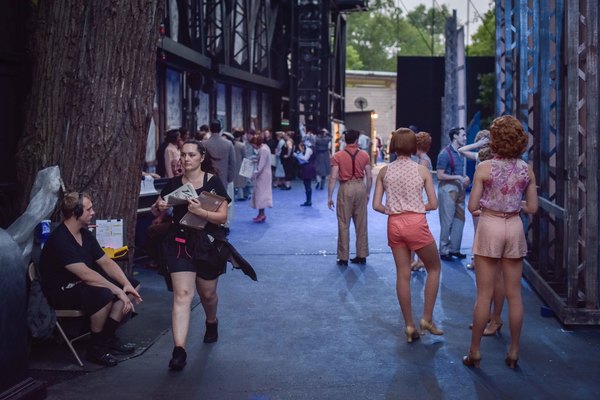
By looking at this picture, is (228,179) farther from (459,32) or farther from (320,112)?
(320,112)

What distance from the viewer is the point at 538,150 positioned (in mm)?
9492

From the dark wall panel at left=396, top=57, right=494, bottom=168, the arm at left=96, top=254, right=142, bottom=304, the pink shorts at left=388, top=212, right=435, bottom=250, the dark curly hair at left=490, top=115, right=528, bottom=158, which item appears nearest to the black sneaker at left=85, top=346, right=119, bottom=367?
the arm at left=96, top=254, right=142, bottom=304

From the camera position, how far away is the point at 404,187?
21.5 ft

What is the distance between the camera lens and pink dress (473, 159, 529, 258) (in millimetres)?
5570

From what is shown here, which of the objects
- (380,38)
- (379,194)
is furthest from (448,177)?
(380,38)

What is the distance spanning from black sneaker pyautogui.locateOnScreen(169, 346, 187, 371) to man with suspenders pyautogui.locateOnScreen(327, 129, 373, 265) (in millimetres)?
4765

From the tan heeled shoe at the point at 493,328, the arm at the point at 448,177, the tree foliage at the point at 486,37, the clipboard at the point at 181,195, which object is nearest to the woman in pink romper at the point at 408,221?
the tan heeled shoe at the point at 493,328

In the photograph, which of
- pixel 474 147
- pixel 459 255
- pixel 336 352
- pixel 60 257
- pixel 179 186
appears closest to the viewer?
pixel 60 257

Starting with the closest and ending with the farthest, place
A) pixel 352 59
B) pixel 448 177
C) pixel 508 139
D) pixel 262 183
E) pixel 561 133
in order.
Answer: pixel 508 139 → pixel 561 133 → pixel 448 177 → pixel 262 183 → pixel 352 59

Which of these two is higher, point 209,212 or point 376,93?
point 376,93

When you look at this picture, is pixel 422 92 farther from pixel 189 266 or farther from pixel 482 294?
pixel 189 266

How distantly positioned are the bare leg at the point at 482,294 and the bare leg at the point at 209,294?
202cm

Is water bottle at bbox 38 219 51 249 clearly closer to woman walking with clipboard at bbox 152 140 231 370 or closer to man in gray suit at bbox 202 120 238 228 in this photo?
woman walking with clipboard at bbox 152 140 231 370

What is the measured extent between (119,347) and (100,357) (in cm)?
36
